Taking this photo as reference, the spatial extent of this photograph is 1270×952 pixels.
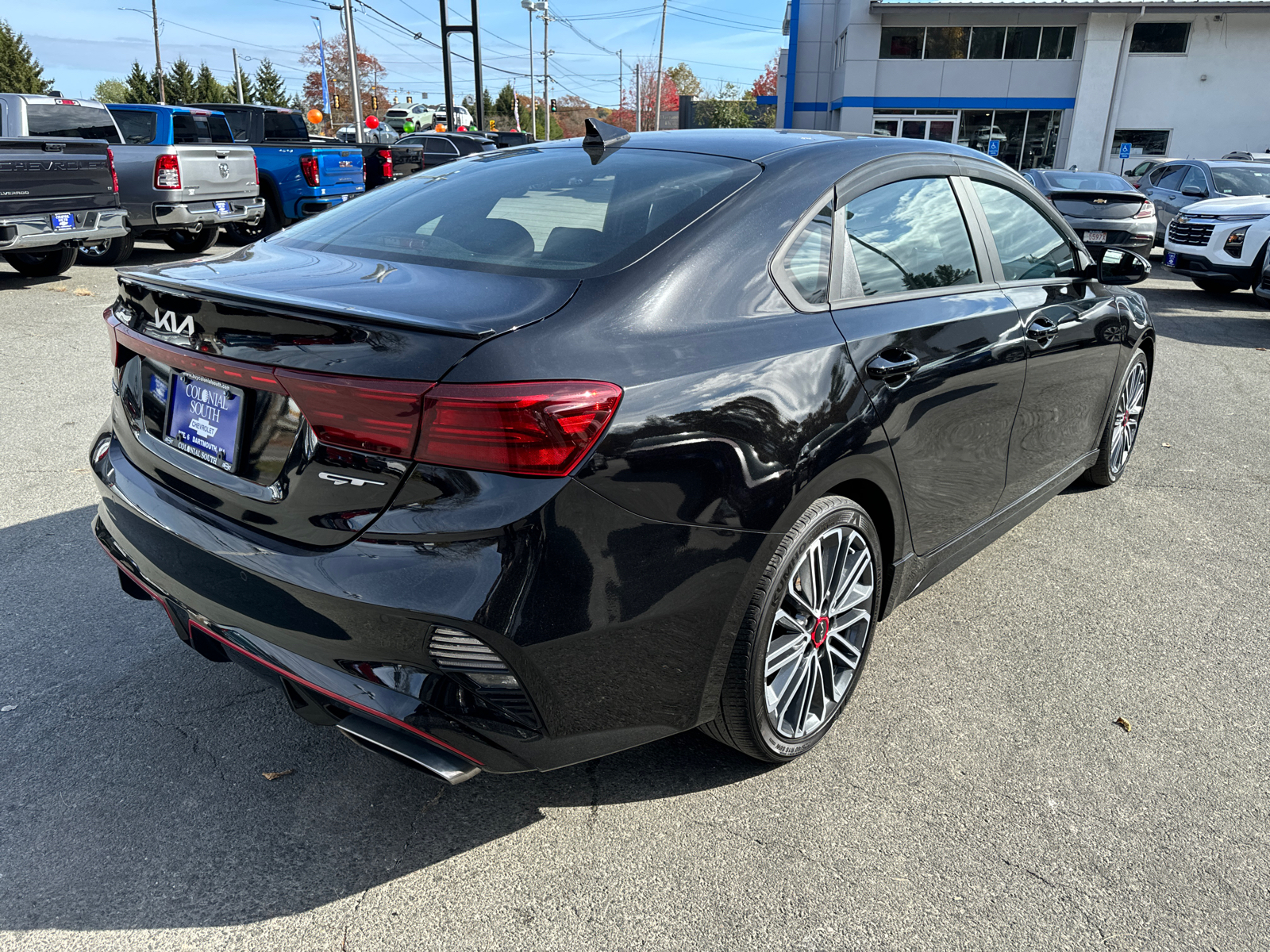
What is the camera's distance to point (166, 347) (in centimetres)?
237

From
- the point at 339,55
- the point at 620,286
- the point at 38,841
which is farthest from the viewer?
the point at 339,55

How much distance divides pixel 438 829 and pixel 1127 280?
382 centimetres

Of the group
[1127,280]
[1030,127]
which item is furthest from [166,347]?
[1030,127]

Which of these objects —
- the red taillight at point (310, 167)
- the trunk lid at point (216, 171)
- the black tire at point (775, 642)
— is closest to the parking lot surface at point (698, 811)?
the black tire at point (775, 642)

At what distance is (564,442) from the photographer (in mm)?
1962

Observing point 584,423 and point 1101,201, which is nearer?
point 584,423

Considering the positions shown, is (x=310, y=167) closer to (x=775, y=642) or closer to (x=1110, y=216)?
(x=1110, y=216)

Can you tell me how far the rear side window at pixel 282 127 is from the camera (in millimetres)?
16328

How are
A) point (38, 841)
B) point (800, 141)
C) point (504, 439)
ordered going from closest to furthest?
point (504, 439) → point (38, 841) → point (800, 141)

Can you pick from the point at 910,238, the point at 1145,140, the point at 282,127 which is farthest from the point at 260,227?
the point at 1145,140

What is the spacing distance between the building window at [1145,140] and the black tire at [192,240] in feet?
118

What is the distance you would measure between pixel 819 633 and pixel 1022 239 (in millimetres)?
1955

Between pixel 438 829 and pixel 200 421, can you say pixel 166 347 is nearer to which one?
pixel 200 421

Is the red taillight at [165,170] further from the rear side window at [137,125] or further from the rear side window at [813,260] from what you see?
the rear side window at [813,260]
